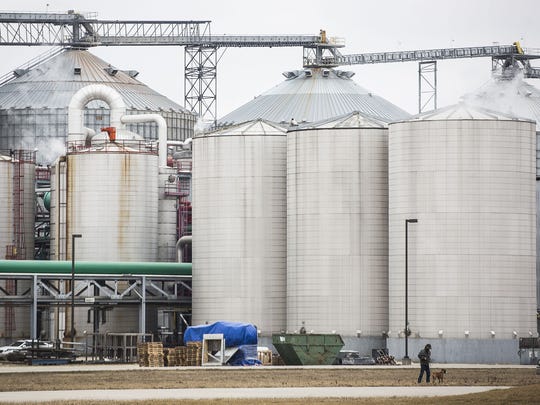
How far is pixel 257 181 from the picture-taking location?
132500mm

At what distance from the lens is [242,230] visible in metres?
132

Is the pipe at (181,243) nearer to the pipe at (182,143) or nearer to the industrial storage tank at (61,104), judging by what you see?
the pipe at (182,143)

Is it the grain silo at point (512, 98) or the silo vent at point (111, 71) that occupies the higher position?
the silo vent at point (111, 71)

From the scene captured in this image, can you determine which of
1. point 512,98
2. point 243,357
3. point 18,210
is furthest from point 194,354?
point 512,98

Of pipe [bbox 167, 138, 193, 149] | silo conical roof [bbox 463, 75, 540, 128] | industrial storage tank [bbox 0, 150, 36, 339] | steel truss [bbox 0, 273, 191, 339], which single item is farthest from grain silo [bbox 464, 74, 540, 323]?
industrial storage tank [bbox 0, 150, 36, 339]

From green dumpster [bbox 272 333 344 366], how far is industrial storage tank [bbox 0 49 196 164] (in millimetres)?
66794

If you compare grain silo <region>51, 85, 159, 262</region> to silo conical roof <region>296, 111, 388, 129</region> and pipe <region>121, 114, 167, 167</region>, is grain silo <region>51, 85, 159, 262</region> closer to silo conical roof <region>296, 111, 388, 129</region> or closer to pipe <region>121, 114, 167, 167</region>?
pipe <region>121, 114, 167, 167</region>

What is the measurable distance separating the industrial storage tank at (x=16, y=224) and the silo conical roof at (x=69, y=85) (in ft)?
102

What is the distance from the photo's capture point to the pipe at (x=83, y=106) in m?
147

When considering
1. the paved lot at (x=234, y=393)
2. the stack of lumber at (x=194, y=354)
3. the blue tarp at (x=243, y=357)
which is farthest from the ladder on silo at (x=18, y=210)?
the paved lot at (x=234, y=393)

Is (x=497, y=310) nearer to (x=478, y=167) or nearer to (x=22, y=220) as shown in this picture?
(x=478, y=167)

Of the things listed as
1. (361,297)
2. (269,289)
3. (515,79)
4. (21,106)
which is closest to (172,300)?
(269,289)

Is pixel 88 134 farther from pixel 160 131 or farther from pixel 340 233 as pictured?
pixel 340 233

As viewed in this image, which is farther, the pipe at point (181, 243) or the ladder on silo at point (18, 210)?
the ladder on silo at point (18, 210)
